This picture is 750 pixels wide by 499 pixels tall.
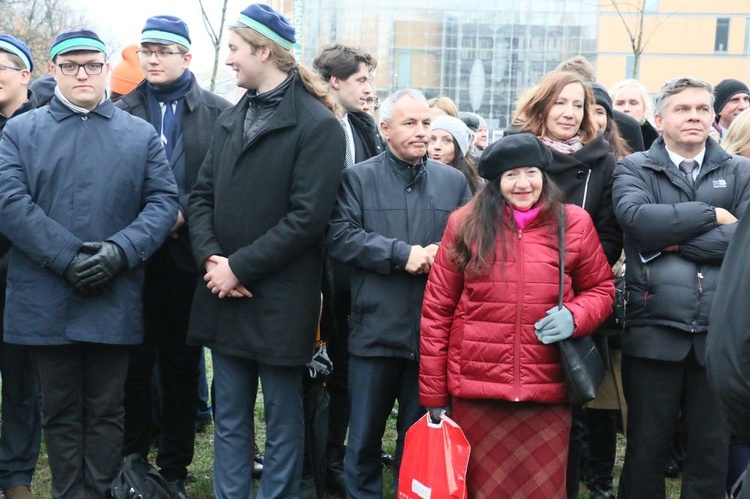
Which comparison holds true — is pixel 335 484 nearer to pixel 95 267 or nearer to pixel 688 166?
pixel 95 267

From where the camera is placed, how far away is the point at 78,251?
4484mm

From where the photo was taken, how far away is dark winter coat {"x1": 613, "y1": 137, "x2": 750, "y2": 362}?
4297mm

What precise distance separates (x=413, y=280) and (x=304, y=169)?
2.48 feet

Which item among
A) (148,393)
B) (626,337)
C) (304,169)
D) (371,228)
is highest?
(304,169)

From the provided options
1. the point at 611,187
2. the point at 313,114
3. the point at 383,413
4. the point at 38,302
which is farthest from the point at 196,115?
the point at 611,187

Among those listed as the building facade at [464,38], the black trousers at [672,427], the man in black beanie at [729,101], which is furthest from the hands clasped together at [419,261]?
the building facade at [464,38]

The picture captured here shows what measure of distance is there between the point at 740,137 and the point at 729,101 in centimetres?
245

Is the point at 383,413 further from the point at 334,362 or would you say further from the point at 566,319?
the point at 566,319

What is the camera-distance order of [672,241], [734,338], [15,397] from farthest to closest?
[15,397]
[672,241]
[734,338]

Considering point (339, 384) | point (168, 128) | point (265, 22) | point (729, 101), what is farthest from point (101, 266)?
point (729, 101)

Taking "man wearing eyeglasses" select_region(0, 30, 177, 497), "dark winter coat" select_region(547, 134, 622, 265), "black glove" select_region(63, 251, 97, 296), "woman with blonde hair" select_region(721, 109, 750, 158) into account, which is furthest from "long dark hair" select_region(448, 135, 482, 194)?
"black glove" select_region(63, 251, 97, 296)

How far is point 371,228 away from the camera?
4.68 metres

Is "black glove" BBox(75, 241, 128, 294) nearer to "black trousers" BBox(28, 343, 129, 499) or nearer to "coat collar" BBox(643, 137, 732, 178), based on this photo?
"black trousers" BBox(28, 343, 129, 499)

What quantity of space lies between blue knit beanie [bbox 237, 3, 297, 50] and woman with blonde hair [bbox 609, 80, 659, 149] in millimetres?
3397
